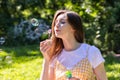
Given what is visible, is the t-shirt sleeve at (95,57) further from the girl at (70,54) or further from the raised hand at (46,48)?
the raised hand at (46,48)

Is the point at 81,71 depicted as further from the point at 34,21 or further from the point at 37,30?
the point at 34,21

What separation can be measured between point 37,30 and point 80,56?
697 centimetres

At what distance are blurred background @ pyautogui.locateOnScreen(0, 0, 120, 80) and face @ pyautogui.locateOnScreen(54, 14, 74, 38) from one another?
100 inches

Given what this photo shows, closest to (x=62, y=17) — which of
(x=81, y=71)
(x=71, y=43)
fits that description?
(x=71, y=43)

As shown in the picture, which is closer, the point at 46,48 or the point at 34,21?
the point at 46,48

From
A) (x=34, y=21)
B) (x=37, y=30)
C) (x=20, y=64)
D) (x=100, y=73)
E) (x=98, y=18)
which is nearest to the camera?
(x=100, y=73)

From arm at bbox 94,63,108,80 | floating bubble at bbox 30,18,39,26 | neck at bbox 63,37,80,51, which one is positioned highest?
neck at bbox 63,37,80,51

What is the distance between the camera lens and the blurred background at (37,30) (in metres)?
6.56

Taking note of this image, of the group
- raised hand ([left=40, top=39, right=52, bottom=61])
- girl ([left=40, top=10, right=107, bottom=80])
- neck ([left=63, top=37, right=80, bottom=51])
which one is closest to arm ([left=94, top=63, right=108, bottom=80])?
girl ([left=40, top=10, right=107, bottom=80])

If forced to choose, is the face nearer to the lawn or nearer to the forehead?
the forehead

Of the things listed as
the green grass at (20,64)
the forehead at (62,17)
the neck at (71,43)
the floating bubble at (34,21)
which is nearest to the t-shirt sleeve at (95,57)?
the neck at (71,43)

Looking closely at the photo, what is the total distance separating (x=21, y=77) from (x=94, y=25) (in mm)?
2322

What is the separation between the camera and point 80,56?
2.97 meters

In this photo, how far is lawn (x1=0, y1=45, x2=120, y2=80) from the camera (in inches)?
233
